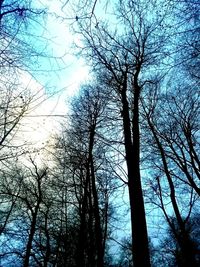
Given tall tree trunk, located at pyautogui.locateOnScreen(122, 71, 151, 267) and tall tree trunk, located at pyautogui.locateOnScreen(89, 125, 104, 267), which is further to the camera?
tall tree trunk, located at pyautogui.locateOnScreen(89, 125, 104, 267)

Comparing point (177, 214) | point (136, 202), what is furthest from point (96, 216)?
point (136, 202)

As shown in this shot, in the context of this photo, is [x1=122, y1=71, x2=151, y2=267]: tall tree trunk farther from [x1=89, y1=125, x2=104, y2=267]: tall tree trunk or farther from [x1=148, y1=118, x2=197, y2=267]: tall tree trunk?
[x1=148, y1=118, x2=197, y2=267]: tall tree trunk

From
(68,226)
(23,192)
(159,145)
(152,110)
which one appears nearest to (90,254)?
(68,226)

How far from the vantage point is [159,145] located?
13867 mm

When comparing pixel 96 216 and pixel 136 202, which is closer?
pixel 136 202

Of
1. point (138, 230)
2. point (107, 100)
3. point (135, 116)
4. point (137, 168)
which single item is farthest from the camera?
point (107, 100)

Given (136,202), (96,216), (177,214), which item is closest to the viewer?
(136,202)

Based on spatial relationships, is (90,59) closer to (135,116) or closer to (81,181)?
(135,116)

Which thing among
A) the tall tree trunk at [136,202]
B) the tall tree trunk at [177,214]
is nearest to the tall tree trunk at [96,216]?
the tall tree trunk at [177,214]

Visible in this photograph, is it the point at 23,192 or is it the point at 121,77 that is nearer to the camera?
the point at 121,77

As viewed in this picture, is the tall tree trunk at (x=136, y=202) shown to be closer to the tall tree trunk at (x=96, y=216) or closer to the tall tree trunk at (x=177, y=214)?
the tall tree trunk at (x=96, y=216)

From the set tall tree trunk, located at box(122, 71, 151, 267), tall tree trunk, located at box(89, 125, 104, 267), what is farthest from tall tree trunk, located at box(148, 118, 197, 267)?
tall tree trunk, located at box(122, 71, 151, 267)

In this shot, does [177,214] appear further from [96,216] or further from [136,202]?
[136,202]

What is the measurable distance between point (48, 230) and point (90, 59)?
12.4 m
